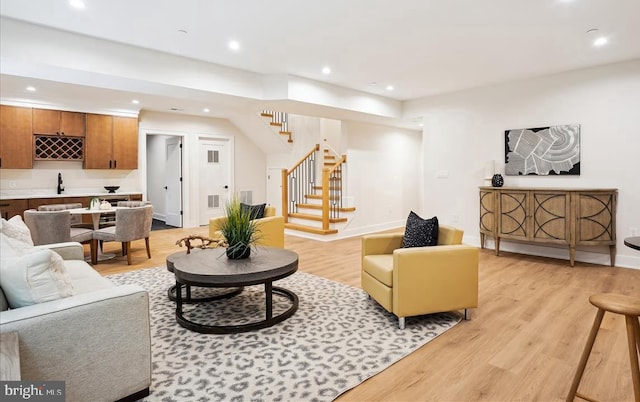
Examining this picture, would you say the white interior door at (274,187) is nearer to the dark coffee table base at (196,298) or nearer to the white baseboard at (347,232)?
the white baseboard at (347,232)

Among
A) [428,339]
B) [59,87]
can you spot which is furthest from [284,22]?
[59,87]

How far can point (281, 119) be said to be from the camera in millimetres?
9094

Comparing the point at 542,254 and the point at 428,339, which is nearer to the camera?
the point at 428,339

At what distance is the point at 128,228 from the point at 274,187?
16.2 feet

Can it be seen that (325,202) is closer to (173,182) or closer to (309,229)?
(309,229)

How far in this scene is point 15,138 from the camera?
6301 millimetres

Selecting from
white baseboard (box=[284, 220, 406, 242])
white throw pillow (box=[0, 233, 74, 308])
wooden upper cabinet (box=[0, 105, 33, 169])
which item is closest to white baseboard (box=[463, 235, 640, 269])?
white baseboard (box=[284, 220, 406, 242])

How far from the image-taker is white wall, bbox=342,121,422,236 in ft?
24.3

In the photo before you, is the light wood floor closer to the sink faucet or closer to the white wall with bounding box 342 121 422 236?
the white wall with bounding box 342 121 422 236

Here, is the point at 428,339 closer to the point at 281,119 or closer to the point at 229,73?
the point at 229,73

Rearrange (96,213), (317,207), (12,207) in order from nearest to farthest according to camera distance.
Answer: (96,213) < (12,207) < (317,207)

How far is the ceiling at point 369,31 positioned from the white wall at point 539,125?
1.14 feet

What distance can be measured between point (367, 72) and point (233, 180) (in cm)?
Answer: 494

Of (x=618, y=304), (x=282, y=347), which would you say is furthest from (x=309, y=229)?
(x=618, y=304)
